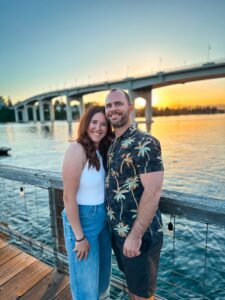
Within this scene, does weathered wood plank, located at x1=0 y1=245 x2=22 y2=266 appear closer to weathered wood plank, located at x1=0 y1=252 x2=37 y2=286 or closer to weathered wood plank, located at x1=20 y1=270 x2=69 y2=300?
weathered wood plank, located at x1=0 y1=252 x2=37 y2=286

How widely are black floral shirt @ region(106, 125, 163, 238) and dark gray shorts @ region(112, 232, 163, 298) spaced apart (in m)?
0.08

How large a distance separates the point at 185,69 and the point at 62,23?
19782 mm

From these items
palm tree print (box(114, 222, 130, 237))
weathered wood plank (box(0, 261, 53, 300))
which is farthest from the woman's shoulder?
weathered wood plank (box(0, 261, 53, 300))

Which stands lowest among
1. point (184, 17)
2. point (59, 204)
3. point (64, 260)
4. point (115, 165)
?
point (64, 260)

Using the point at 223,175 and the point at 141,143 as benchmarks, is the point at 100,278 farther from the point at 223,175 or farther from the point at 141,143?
the point at 223,175

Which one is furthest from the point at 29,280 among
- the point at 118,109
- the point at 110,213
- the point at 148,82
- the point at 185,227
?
the point at 148,82

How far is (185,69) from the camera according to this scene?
105 ft

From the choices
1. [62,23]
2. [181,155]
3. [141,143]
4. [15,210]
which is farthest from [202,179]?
[62,23]

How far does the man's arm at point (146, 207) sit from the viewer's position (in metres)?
1.23

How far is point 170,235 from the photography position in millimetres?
3455

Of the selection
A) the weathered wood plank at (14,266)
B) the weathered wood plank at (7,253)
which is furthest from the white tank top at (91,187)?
the weathered wood plank at (7,253)

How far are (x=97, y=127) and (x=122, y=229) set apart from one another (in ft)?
2.32

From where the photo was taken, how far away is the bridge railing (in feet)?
4.56

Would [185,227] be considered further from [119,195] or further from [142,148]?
[142,148]
